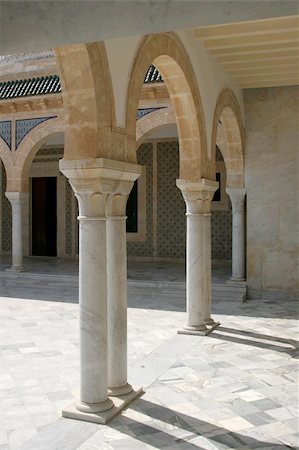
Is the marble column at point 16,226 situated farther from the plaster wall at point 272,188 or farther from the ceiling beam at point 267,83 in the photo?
the ceiling beam at point 267,83

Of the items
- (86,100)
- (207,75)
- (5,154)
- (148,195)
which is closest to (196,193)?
(207,75)

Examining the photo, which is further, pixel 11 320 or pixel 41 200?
pixel 41 200

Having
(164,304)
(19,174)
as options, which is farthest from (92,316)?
(19,174)

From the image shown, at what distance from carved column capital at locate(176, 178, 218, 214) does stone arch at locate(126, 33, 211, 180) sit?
8cm

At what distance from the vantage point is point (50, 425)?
12.4ft

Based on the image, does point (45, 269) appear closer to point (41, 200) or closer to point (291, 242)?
point (41, 200)

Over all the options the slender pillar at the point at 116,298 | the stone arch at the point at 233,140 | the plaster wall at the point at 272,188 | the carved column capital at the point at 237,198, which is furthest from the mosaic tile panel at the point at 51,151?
the slender pillar at the point at 116,298

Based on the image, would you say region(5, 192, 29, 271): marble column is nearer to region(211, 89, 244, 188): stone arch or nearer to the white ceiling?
region(211, 89, 244, 188): stone arch

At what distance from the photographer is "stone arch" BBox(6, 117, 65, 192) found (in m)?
11.4

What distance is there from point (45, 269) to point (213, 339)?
6783 mm

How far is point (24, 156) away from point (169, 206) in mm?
4299

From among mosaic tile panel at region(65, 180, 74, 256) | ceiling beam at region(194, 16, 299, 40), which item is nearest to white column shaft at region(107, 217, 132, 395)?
ceiling beam at region(194, 16, 299, 40)

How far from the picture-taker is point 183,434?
3.68 meters

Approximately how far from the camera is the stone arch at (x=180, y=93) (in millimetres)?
4387
